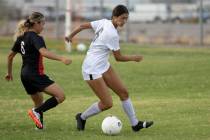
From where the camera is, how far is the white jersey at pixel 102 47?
11812mm

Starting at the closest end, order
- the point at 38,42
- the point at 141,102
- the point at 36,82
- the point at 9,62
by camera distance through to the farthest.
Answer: the point at 38,42 → the point at 36,82 → the point at 9,62 → the point at 141,102

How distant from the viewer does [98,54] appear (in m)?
12.0

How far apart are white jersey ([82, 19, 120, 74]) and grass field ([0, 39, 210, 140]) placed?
106 centimetres

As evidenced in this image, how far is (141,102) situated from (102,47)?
4.95 meters

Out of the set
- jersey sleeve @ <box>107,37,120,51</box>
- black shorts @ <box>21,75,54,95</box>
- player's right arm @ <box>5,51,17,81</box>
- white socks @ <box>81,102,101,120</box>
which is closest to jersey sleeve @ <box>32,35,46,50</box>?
black shorts @ <box>21,75,54,95</box>

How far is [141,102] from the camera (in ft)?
54.8

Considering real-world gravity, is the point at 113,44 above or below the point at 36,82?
above

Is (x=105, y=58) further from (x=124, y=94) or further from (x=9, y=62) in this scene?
(x=9, y=62)

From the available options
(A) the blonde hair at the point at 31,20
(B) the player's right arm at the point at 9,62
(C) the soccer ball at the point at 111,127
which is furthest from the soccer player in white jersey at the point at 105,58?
(B) the player's right arm at the point at 9,62

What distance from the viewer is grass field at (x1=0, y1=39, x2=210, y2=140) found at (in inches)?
A: 474

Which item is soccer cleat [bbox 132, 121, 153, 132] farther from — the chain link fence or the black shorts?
the chain link fence

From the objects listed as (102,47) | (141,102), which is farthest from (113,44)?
(141,102)

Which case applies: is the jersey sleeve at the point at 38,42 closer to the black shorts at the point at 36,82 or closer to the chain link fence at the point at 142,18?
the black shorts at the point at 36,82

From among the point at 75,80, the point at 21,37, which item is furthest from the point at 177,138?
the point at 75,80
